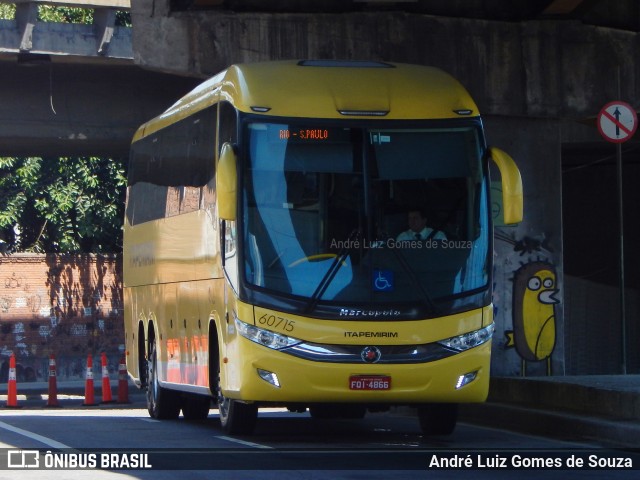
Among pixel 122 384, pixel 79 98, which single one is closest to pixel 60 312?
pixel 79 98

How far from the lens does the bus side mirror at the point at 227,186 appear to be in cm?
1342

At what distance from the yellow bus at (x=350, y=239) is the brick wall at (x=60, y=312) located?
888 inches

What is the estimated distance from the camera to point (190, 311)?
53.5ft

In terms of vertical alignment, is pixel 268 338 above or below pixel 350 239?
below

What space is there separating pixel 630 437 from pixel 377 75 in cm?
425

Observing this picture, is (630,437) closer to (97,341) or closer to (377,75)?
(377,75)

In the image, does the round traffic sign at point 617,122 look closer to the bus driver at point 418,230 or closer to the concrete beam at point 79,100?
the bus driver at point 418,230

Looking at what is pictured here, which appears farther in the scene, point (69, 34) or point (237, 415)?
point (69, 34)

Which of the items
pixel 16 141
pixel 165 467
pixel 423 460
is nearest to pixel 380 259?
pixel 423 460

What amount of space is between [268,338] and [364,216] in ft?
4.73

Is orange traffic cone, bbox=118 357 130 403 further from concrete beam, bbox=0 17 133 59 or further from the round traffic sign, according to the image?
the round traffic sign

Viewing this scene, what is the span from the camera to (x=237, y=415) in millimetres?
14664

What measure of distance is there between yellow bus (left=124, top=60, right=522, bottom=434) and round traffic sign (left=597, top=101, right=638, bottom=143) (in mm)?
3448

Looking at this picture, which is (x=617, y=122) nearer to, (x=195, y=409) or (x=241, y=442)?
(x=195, y=409)
